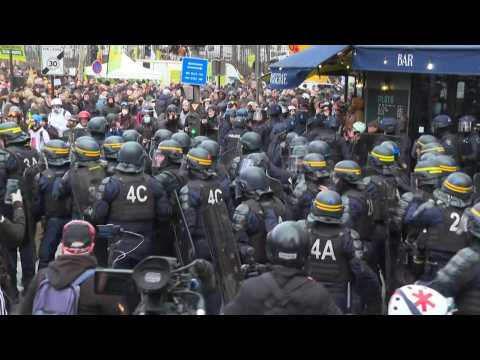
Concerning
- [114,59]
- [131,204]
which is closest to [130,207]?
[131,204]

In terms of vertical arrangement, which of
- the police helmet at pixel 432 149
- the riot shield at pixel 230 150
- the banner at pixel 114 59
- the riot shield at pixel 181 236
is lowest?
the riot shield at pixel 181 236

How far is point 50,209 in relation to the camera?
26.3ft

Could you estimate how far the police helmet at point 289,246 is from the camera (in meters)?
4.17

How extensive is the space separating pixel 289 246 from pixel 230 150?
819 cm

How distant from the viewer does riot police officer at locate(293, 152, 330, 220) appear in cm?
796

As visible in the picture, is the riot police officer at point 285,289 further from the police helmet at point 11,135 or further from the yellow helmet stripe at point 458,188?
the police helmet at point 11,135

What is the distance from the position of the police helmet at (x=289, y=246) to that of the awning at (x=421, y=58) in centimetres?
682

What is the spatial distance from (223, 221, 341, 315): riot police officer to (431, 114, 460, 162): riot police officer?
7.47 metres

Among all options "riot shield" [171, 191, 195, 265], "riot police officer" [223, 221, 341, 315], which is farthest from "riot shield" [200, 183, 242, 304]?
"riot police officer" [223, 221, 341, 315]

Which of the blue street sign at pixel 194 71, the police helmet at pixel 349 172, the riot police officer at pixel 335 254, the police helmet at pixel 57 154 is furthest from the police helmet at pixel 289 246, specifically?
the blue street sign at pixel 194 71

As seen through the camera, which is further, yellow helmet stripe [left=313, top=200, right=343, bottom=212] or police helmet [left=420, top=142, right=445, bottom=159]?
police helmet [left=420, top=142, right=445, bottom=159]

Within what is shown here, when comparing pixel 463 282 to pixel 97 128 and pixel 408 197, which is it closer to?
pixel 408 197

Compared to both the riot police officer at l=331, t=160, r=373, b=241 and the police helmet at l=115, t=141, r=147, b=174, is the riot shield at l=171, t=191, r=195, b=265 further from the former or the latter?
the riot police officer at l=331, t=160, r=373, b=241
